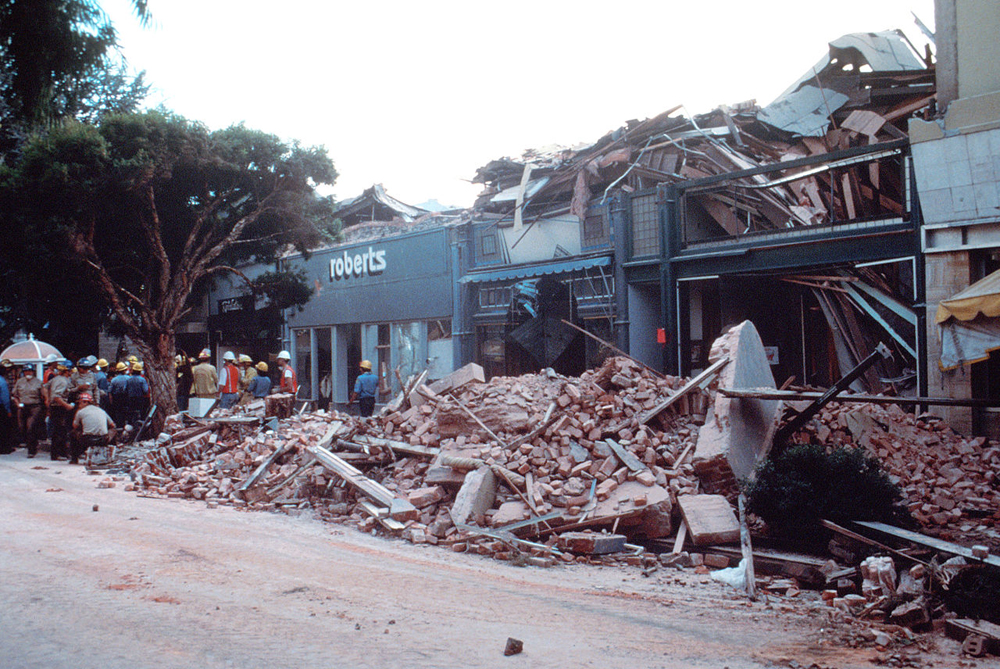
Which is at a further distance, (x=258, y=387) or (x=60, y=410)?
(x=60, y=410)

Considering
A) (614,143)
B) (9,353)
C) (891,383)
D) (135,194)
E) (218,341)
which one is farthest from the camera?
(218,341)

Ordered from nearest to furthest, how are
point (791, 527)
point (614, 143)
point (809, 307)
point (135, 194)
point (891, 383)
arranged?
1. point (791, 527)
2. point (891, 383)
3. point (809, 307)
4. point (135, 194)
5. point (614, 143)

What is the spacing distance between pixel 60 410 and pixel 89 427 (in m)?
1.71

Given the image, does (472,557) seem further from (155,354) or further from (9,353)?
(9,353)

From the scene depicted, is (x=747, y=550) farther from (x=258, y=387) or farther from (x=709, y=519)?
(x=258, y=387)

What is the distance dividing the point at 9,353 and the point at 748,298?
1961 cm

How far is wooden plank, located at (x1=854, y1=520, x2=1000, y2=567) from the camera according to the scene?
5.99 meters

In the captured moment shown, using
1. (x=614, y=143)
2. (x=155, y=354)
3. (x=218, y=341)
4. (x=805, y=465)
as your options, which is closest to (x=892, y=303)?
(x=805, y=465)

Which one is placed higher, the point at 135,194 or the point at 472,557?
the point at 135,194

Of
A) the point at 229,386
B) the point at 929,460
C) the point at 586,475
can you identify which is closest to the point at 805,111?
the point at 929,460

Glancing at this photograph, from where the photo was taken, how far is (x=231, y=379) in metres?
16.0

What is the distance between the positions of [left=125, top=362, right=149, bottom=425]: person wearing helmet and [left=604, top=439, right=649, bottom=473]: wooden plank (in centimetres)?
1191

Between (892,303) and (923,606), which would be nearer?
(923,606)

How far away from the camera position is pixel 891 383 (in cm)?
1327
